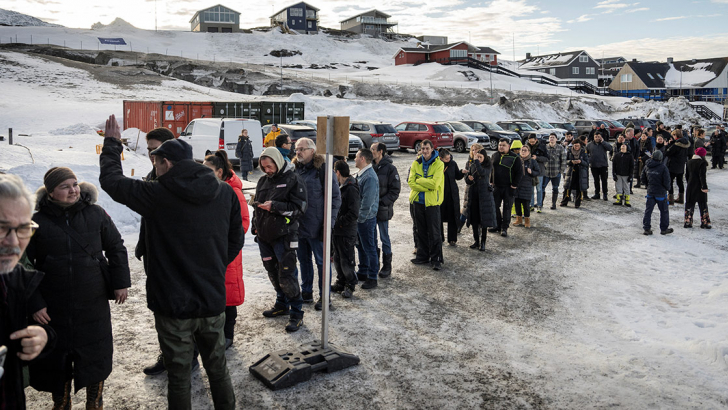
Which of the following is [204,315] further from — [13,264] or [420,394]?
[420,394]

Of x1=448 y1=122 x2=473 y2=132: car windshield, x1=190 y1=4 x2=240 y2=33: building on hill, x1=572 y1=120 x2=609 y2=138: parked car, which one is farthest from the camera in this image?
x1=190 y1=4 x2=240 y2=33: building on hill

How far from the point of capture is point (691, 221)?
11.1 metres

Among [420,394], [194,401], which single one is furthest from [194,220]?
[420,394]

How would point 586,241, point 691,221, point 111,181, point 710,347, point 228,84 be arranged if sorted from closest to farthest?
point 111,181 < point 710,347 < point 586,241 < point 691,221 < point 228,84

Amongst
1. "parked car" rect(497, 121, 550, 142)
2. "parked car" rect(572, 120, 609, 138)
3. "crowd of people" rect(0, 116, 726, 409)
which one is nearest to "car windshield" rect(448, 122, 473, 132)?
"parked car" rect(497, 121, 550, 142)

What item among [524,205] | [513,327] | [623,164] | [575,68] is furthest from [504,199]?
[575,68]

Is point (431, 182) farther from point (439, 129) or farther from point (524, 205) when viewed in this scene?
point (439, 129)

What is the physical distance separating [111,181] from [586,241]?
8.75m

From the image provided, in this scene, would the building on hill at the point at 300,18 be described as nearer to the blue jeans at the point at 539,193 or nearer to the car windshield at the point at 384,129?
the car windshield at the point at 384,129

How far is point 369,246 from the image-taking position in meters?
7.25

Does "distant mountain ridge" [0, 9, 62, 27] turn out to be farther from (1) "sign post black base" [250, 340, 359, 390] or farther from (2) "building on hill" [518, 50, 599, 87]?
(1) "sign post black base" [250, 340, 359, 390]

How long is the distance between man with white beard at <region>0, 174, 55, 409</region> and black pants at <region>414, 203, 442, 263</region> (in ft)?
20.1

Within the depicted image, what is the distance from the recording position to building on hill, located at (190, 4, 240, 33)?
9950 cm

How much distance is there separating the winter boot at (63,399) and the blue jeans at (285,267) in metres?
2.17
